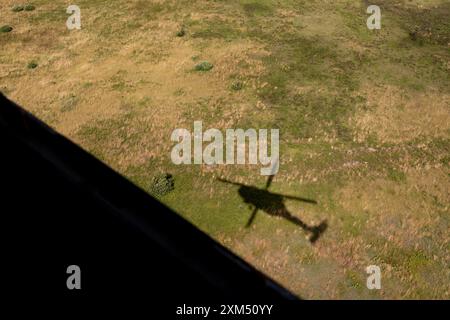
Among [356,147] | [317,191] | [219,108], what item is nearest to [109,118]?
[219,108]

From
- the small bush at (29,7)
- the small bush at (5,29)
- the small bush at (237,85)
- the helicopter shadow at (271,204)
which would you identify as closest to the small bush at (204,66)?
the small bush at (237,85)

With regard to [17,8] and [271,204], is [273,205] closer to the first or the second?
[271,204]

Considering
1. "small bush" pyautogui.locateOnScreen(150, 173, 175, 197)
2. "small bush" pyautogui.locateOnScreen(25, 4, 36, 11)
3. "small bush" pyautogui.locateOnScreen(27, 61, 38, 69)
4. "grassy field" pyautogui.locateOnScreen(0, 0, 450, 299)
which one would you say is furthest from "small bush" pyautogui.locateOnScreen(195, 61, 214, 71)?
"small bush" pyautogui.locateOnScreen(25, 4, 36, 11)

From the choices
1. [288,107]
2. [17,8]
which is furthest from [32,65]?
[288,107]

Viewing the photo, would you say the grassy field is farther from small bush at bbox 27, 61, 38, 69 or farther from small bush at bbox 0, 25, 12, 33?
small bush at bbox 0, 25, 12, 33

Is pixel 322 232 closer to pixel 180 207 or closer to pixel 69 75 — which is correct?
pixel 180 207

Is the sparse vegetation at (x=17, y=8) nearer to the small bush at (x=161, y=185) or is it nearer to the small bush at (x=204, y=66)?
the small bush at (x=204, y=66)
